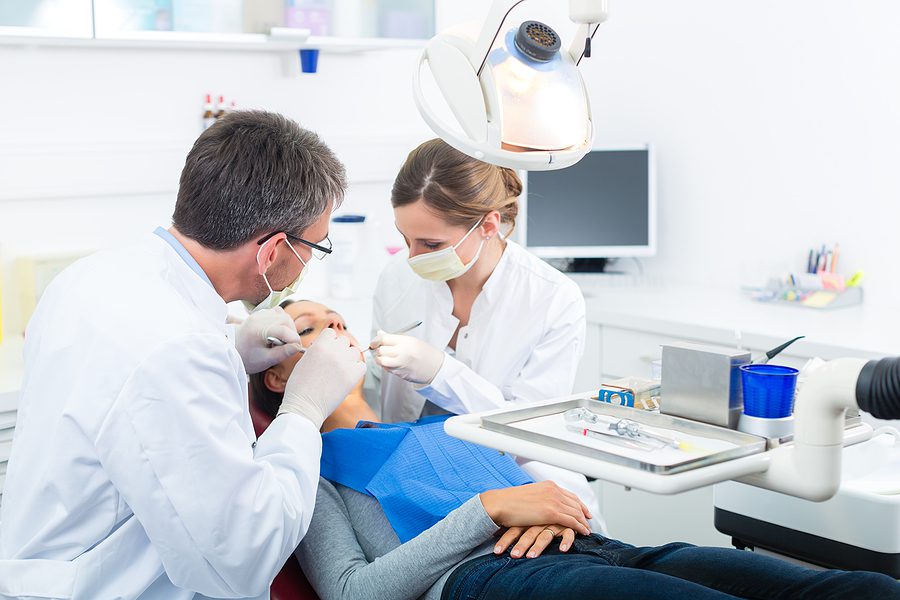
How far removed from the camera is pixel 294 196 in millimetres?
1491

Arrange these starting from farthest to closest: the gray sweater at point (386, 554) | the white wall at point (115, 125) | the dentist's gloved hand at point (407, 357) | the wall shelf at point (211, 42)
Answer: the white wall at point (115, 125) < the wall shelf at point (211, 42) < the dentist's gloved hand at point (407, 357) < the gray sweater at point (386, 554)

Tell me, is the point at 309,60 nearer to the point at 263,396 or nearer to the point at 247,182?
the point at 263,396

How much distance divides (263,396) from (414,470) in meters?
0.47

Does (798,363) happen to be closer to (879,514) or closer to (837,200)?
(837,200)

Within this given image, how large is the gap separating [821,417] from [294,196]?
0.80m

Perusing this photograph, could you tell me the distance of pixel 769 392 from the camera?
131 centimetres

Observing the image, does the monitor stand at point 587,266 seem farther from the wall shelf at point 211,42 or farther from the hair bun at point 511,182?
the hair bun at point 511,182

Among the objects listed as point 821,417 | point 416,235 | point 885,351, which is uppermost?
point 416,235

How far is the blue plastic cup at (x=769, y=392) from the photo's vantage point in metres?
1.31

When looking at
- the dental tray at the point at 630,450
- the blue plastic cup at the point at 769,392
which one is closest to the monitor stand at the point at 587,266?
the dental tray at the point at 630,450

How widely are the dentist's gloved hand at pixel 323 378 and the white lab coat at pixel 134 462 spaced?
0.22 metres

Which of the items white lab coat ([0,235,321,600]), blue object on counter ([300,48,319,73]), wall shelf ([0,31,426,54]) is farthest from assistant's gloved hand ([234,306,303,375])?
blue object on counter ([300,48,319,73])

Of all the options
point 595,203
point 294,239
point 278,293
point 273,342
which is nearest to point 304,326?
point 273,342

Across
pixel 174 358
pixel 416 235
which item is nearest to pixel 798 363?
pixel 416 235
